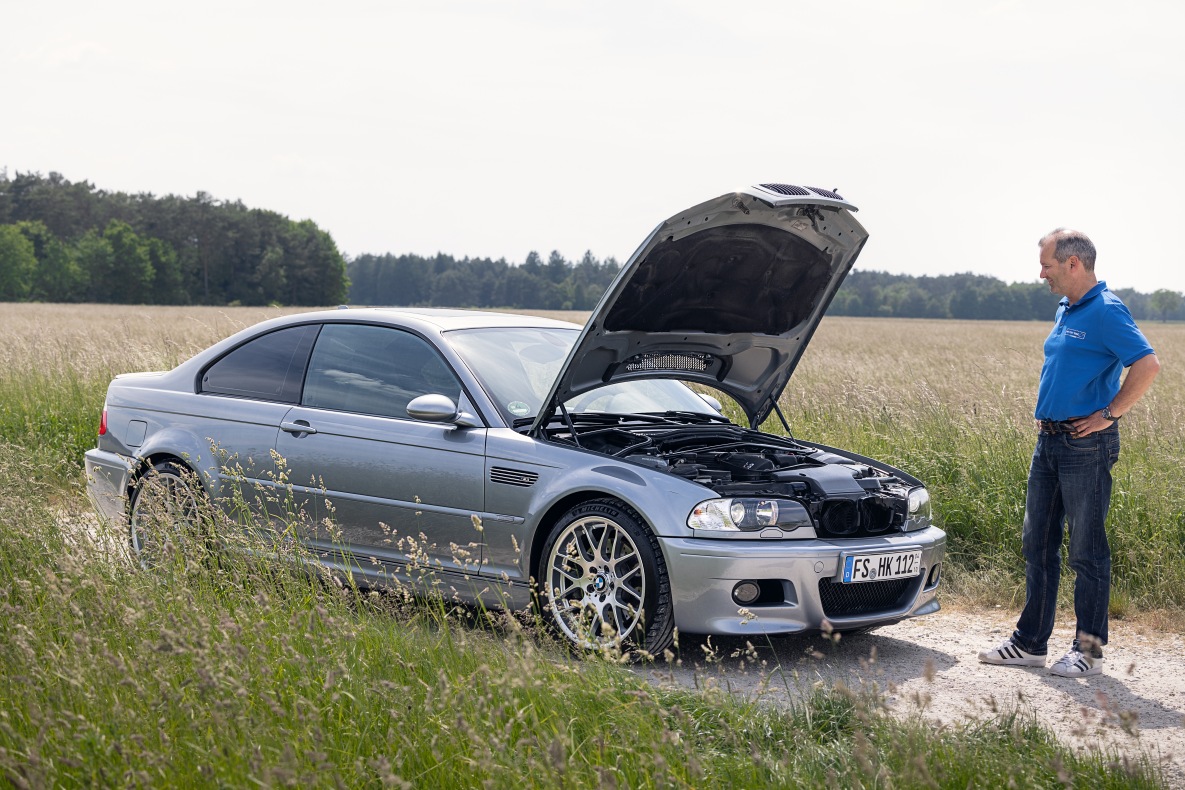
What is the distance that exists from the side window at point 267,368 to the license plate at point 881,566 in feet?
10.1

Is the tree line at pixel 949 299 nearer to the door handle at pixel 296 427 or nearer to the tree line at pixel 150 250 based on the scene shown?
the tree line at pixel 150 250

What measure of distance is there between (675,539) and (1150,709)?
214cm

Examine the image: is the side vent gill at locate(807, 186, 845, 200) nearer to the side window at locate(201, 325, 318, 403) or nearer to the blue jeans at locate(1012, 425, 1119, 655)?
the blue jeans at locate(1012, 425, 1119, 655)

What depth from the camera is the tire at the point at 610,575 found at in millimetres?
5316

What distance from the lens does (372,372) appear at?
21.2 feet

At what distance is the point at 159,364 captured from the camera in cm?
1486

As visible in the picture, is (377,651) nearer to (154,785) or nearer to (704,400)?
(154,785)

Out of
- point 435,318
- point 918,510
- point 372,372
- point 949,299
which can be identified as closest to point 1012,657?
point 918,510

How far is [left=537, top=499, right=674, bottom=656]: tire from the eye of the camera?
532 centimetres

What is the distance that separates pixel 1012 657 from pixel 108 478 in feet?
16.7

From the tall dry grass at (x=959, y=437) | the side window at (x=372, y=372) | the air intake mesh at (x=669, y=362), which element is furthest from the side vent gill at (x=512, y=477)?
the tall dry grass at (x=959, y=437)

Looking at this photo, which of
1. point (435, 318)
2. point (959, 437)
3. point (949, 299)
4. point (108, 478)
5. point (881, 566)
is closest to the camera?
point (881, 566)

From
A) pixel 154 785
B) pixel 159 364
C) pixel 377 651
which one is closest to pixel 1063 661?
pixel 377 651

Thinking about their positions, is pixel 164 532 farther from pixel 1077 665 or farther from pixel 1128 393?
pixel 1128 393
